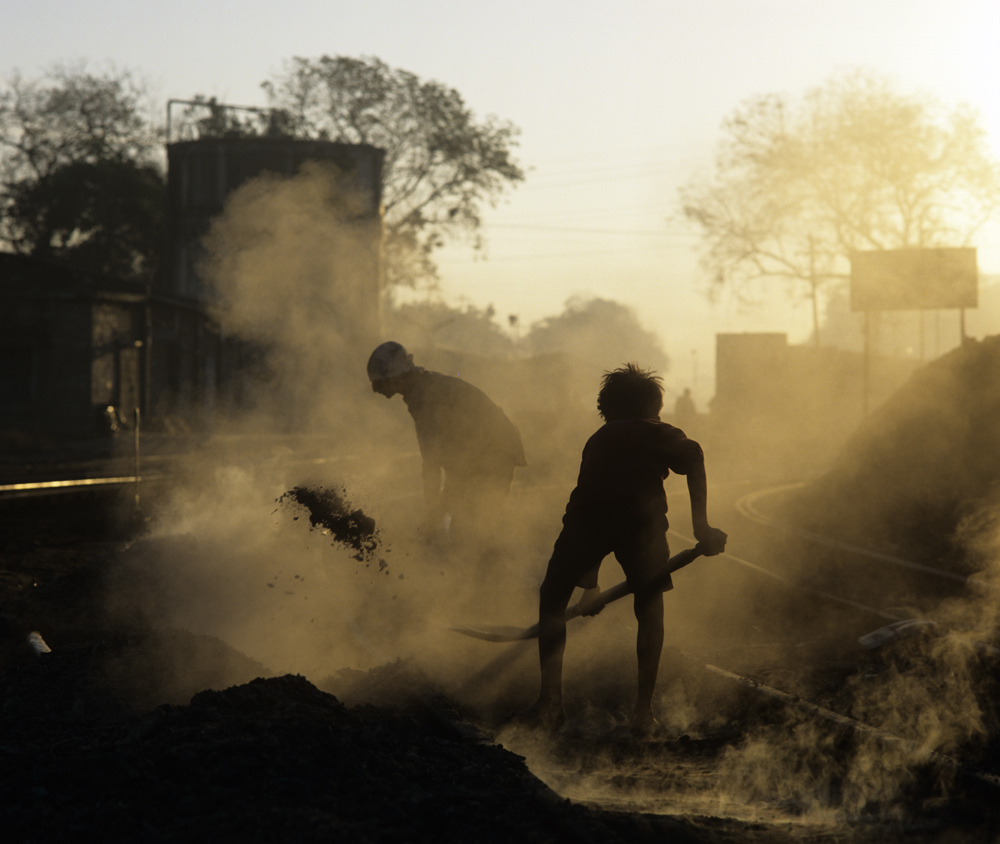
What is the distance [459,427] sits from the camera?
272 inches

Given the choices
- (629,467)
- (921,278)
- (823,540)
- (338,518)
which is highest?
(921,278)

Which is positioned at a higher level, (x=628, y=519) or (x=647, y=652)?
(x=628, y=519)

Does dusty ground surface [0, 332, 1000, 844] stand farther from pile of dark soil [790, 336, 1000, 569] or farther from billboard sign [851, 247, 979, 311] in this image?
billboard sign [851, 247, 979, 311]

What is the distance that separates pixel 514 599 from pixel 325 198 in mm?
33241

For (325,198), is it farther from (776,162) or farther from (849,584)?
(849,584)

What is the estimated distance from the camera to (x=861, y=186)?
47281mm

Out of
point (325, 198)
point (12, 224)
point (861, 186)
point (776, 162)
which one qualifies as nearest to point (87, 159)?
point (12, 224)

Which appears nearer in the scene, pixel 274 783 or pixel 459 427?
pixel 274 783

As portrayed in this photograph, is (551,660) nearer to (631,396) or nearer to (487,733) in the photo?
(487,733)

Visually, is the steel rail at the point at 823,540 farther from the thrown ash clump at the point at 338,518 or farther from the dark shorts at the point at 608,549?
the dark shorts at the point at 608,549

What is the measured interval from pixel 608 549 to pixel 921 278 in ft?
99.2

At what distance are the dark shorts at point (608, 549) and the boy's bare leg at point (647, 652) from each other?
0.30ft

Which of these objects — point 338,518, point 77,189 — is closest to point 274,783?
point 338,518

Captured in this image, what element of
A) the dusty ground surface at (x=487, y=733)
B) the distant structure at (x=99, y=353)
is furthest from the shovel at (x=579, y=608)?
the distant structure at (x=99, y=353)
